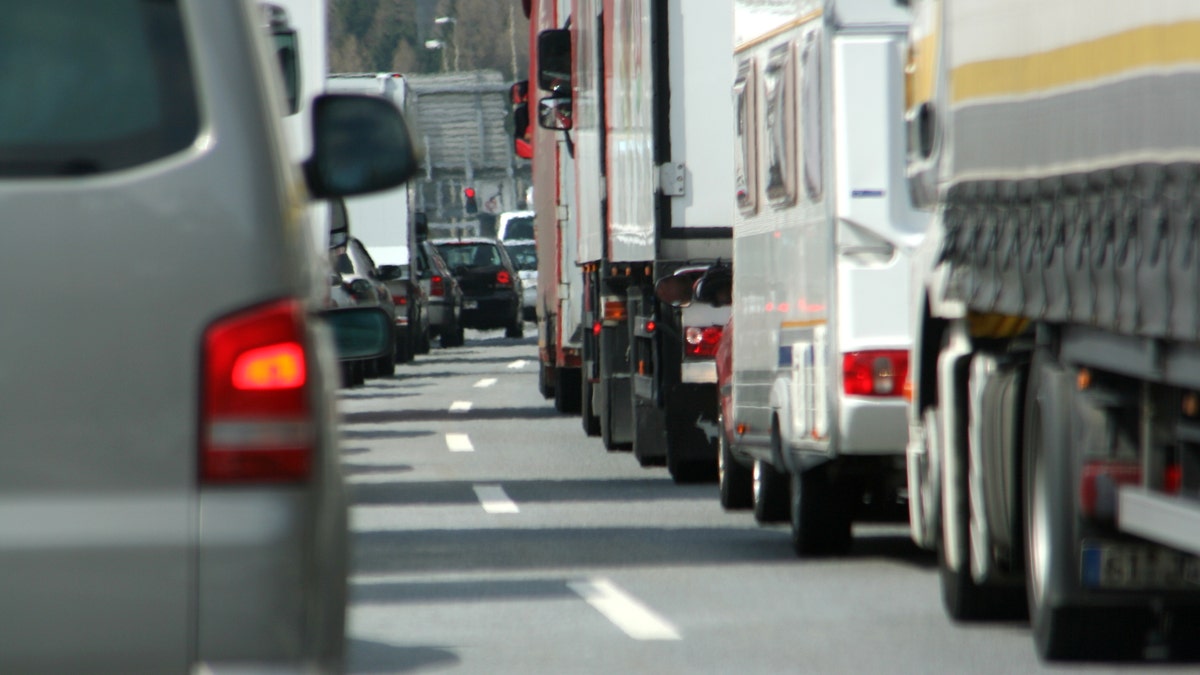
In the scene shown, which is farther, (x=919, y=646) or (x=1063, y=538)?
(x=919, y=646)

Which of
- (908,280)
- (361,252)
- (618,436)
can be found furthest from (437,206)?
(908,280)

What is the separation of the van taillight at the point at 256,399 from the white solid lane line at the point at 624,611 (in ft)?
16.6

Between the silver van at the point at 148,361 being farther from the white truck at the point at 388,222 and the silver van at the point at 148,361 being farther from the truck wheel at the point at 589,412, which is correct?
the white truck at the point at 388,222

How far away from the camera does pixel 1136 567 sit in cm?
743

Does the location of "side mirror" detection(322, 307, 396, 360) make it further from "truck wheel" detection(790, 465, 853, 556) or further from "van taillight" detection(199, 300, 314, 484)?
"truck wheel" detection(790, 465, 853, 556)

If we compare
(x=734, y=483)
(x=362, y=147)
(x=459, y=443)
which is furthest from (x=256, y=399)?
(x=459, y=443)

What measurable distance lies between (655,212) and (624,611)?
6.01 m

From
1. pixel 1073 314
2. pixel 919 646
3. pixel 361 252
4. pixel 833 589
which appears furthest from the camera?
pixel 361 252

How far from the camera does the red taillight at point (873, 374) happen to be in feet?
34.3

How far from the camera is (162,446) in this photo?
390 cm

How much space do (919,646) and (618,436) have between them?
1000 centimetres

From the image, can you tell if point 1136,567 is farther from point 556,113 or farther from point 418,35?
point 418,35

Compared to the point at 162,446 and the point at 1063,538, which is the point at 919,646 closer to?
the point at 1063,538

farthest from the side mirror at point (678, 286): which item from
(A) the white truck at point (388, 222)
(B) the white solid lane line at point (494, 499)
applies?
(A) the white truck at point (388, 222)
